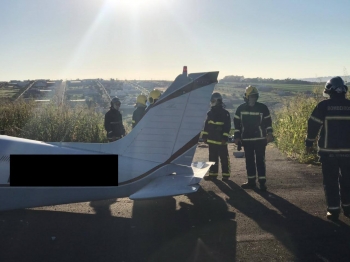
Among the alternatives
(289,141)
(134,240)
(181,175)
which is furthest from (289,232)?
(289,141)

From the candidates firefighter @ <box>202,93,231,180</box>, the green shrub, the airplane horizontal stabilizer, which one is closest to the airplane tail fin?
the airplane horizontal stabilizer

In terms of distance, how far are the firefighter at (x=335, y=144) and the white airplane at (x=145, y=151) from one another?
6.20 ft

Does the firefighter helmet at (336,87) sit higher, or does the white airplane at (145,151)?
the firefighter helmet at (336,87)

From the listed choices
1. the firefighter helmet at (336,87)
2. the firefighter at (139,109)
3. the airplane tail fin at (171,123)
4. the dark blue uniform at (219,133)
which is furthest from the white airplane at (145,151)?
the firefighter at (139,109)

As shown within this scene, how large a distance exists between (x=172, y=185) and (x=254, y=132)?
287 cm

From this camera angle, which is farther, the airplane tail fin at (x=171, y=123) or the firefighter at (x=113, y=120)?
the firefighter at (x=113, y=120)

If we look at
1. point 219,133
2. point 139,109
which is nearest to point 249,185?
point 219,133

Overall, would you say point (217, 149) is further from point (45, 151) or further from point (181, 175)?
point (45, 151)

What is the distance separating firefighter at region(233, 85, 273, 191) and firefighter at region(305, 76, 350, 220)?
65.8 inches

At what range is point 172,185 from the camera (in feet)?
16.8

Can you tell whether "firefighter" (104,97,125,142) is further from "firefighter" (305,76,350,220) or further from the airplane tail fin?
"firefighter" (305,76,350,220)

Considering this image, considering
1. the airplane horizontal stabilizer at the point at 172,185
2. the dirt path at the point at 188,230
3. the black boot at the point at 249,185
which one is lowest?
the dirt path at the point at 188,230

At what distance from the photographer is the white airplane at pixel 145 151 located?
217 inches

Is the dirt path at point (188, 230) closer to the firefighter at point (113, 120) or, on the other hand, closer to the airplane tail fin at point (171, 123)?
the airplane tail fin at point (171, 123)
